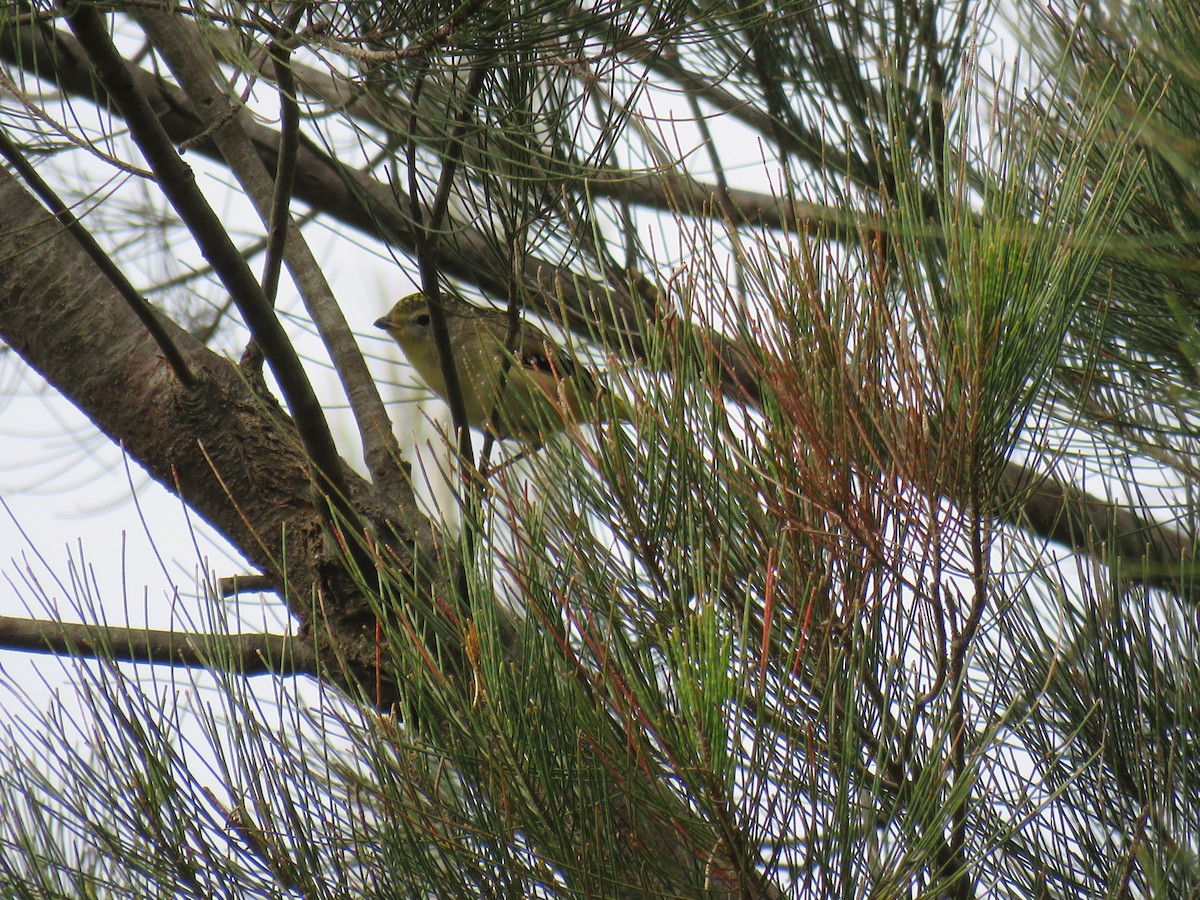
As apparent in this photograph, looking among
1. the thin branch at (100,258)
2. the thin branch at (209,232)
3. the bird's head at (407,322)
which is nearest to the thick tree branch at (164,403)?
the thin branch at (100,258)

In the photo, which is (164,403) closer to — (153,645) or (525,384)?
(153,645)

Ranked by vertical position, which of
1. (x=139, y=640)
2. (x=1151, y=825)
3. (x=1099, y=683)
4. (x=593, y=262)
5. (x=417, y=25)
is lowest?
(x=1151, y=825)

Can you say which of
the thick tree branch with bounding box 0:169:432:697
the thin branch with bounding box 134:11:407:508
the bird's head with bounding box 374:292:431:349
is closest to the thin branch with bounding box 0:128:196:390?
the thick tree branch with bounding box 0:169:432:697

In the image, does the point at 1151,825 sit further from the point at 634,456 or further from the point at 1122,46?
the point at 1122,46

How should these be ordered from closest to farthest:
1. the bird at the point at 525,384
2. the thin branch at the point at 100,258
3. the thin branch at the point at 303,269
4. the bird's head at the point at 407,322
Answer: the bird at the point at 525,384
the thin branch at the point at 100,258
the thin branch at the point at 303,269
the bird's head at the point at 407,322

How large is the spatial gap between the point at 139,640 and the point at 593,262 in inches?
41.9

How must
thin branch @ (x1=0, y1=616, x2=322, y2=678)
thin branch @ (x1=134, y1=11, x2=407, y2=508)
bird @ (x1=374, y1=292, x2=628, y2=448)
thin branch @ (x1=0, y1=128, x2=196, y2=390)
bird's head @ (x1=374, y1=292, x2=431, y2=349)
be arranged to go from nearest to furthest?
bird @ (x1=374, y1=292, x2=628, y2=448) < thin branch @ (x1=0, y1=128, x2=196, y2=390) < thin branch @ (x1=0, y1=616, x2=322, y2=678) < thin branch @ (x1=134, y1=11, x2=407, y2=508) < bird's head @ (x1=374, y1=292, x2=431, y2=349)

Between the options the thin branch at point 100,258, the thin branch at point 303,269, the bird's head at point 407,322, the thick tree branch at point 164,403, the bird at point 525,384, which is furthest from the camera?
the bird's head at point 407,322

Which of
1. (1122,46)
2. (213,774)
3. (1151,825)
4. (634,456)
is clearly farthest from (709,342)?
(1122,46)

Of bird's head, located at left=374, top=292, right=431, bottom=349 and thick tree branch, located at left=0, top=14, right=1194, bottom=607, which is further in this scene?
bird's head, located at left=374, top=292, right=431, bottom=349

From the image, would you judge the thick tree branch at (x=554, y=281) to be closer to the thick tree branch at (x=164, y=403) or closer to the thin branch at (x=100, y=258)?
the thin branch at (x=100, y=258)

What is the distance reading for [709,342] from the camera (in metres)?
1.40

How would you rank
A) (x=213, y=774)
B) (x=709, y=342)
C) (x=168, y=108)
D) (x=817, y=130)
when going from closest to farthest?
(x=709, y=342), (x=213, y=774), (x=168, y=108), (x=817, y=130)

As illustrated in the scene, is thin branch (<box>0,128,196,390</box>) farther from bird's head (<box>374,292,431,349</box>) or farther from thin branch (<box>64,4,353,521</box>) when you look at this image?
bird's head (<box>374,292,431,349</box>)
